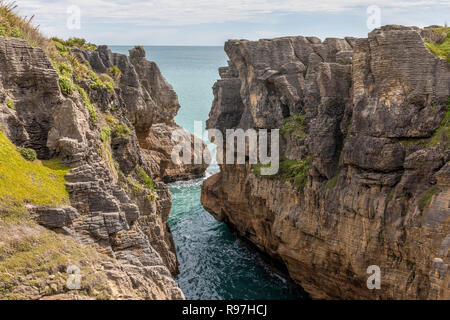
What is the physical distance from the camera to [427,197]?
21812 millimetres

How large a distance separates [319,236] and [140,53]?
34.4 m

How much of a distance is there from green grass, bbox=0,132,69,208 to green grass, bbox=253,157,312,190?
17967 millimetres

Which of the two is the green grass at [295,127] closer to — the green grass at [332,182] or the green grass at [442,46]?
the green grass at [332,182]

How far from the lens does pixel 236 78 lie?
146ft

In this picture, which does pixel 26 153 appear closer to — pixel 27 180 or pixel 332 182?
pixel 27 180

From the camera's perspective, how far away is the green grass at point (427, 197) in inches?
848

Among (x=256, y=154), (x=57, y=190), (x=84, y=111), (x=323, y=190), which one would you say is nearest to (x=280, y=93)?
(x=256, y=154)

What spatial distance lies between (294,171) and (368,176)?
7.99m

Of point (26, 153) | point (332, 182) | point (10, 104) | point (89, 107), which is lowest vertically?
point (332, 182)

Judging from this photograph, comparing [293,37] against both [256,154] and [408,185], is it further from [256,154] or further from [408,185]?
[408,185]

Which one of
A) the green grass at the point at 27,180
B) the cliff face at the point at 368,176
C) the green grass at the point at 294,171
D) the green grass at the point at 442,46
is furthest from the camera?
the green grass at the point at 294,171

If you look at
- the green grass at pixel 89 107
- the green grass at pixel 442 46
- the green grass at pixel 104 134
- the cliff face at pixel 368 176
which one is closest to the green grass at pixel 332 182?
the cliff face at pixel 368 176

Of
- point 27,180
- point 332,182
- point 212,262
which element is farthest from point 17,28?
point 212,262

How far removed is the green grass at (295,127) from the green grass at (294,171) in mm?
2113
